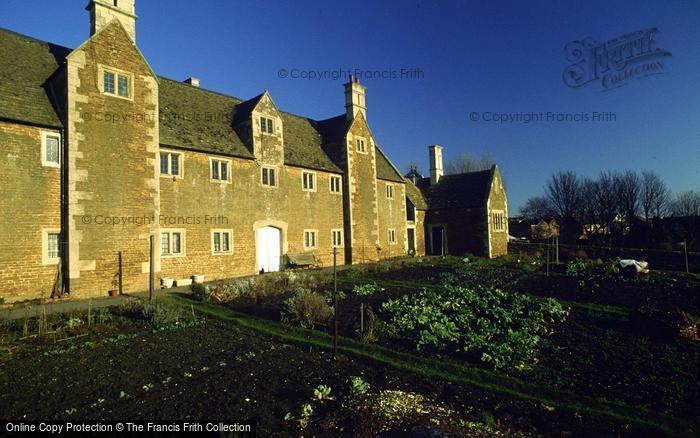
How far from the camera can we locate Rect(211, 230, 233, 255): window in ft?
69.5

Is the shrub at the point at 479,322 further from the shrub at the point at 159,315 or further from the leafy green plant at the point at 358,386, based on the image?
the shrub at the point at 159,315

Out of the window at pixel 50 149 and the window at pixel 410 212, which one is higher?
the window at pixel 50 149

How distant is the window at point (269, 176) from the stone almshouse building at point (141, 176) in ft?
0.46

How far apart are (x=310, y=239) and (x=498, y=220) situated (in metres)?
20.1

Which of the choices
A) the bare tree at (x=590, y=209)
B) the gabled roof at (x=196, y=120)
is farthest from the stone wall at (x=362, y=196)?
the bare tree at (x=590, y=209)

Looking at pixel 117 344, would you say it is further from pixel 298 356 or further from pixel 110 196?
pixel 110 196

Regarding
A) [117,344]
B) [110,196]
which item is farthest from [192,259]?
[117,344]

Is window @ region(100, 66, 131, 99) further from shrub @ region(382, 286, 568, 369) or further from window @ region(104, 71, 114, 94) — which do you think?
shrub @ region(382, 286, 568, 369)

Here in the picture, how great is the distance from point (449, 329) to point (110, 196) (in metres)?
15.5

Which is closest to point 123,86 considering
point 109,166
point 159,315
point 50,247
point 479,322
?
point 109,166

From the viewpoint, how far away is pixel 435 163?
41781 millimetres

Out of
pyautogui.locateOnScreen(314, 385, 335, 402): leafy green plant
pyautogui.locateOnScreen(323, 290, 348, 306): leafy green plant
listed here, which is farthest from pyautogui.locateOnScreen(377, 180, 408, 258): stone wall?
pyautogui.locateOnScreen(314, 385, 335, 402): leafy green plant

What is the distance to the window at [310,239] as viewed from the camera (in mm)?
26797

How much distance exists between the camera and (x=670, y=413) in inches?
256
